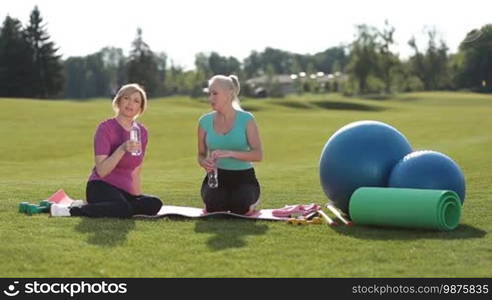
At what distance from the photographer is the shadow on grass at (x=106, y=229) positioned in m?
6.68

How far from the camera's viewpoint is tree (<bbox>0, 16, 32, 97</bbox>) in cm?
7394

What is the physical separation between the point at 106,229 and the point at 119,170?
1487 mm

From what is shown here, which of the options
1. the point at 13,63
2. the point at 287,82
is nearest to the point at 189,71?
the point at 287,82

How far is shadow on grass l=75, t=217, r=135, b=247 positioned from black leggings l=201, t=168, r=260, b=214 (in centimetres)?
111

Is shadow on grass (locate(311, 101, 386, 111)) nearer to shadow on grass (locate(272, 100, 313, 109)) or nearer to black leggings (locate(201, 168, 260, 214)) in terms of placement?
shadow on grass (locate(272, 100, 313, 109))

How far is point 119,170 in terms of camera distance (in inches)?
343

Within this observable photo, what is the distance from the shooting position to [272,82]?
112m

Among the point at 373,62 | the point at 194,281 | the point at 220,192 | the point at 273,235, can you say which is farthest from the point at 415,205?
the point at 373,62

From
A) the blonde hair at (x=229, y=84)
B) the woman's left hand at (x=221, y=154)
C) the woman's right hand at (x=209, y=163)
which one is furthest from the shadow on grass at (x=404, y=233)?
the blonde hair at (x=229, y=84)

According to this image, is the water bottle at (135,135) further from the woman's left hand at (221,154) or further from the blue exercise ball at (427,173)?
the blue exercise ball at (427,173)

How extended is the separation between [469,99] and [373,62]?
2362 centimetres

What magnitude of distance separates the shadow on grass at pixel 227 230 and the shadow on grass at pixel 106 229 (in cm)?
79

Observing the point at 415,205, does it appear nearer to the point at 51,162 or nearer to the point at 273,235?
the point at 273,235

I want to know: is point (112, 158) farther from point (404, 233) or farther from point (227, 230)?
point (404, 233)
